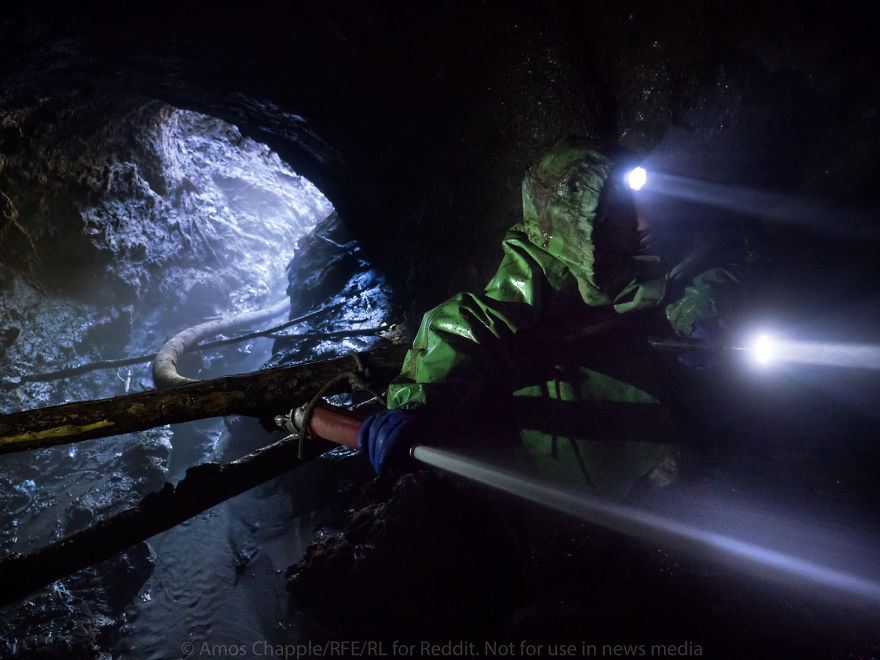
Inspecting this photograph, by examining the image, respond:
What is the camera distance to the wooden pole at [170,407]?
2.17 meters

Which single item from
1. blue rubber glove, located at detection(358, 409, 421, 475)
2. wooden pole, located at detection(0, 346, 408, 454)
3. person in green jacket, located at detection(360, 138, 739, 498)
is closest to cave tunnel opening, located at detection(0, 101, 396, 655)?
wooden pole, located at detection(0, 346, 408, 454)

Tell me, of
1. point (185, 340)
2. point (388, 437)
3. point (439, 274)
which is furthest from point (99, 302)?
point (388, 437)

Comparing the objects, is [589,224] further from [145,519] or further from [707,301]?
[145,519]

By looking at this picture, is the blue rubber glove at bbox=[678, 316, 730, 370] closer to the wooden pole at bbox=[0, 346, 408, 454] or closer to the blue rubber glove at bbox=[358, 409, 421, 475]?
the blue rubber glove at bbox=[358, 409, 421, 475]

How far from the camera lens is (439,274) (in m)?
5.63

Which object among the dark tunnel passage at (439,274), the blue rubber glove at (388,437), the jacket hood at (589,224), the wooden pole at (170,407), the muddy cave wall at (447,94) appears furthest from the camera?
the muddy cave wall at (447,94)

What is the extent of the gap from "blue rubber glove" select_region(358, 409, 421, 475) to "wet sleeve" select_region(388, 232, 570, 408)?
105mm

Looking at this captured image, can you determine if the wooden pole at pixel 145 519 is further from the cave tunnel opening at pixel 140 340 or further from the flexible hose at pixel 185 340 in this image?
the cave tunnel opening at pixel 140 340

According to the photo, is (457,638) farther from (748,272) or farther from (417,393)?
(748,272)

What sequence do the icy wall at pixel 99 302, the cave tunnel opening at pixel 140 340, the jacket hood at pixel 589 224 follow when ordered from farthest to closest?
the icy wall at pixel 99 302, the cave tunnel opening at pixel 140 340, the jacket hood at pixel 589 224

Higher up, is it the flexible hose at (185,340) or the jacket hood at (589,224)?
the flexible hose at (185,340)

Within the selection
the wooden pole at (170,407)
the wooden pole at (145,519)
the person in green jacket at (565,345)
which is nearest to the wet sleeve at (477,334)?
the person in green jacket at (565,345)

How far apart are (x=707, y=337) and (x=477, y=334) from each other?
1.62m

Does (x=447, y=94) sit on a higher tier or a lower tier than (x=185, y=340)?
higher
